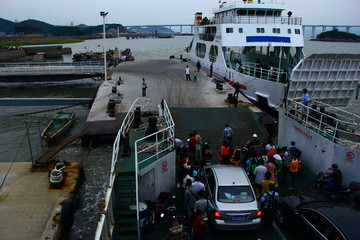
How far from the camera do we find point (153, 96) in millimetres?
20875

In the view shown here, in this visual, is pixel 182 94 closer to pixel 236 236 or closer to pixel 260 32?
pixel 260 32

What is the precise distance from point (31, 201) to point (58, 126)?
33.1ft

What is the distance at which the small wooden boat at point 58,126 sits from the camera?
673 inches

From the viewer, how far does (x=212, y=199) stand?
764 centimetres

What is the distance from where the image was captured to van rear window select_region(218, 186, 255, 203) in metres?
7.45

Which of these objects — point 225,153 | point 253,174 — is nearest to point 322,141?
point 253,174

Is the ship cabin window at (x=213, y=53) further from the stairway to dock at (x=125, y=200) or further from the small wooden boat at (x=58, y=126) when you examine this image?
the stairway to dock at (x=125, y=200)

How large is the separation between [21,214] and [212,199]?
5779 millimetres

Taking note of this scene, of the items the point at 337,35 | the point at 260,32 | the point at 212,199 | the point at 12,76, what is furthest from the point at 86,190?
the point at 337,35

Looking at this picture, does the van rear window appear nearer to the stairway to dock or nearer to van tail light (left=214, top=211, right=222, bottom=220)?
van tail light (left=214, top=211, right=222, bottom=220)

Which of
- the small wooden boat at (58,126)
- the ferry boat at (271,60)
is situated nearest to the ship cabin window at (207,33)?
the ferry boat at (271,60)

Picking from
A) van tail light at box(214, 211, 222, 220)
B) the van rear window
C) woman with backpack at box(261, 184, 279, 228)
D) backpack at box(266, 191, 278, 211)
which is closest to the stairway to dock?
van tail light at box(214, 211, 222, 220)

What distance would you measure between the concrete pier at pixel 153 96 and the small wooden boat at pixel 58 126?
2116 mm

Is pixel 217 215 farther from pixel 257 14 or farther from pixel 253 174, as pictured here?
pixel 257 14
